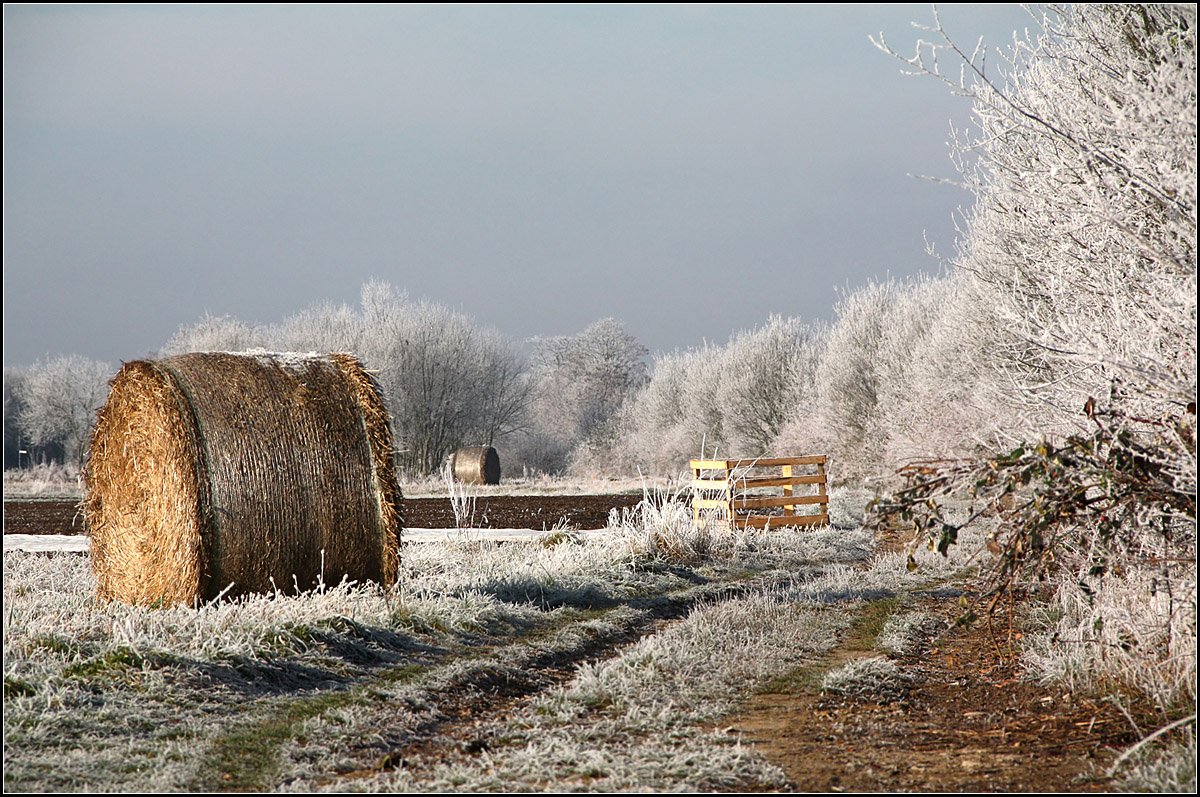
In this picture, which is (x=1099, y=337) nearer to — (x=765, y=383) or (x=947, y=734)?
(x=947, y=734)

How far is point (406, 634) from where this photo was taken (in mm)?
6531

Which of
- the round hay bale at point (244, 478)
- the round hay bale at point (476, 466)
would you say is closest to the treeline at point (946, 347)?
the round hay bale at point (244, 478)

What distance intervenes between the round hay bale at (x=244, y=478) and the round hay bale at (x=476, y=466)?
22.2 meters

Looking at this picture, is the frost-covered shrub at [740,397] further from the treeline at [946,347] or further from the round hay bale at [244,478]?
the round hay bale at [244,478]

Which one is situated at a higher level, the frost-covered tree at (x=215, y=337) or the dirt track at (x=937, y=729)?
the frost-covered tree at (x=215, y=337)

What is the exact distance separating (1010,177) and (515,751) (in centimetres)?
563

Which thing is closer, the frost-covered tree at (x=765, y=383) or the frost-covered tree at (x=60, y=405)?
the frost-covered tree at (x=765, y=383)

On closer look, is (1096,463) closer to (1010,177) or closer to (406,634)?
(1010,177)

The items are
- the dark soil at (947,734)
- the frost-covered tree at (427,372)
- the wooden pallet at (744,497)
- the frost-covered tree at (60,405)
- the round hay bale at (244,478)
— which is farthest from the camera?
the frost-covered tree at (60,405)

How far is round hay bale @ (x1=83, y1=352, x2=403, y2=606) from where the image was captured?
665 cm

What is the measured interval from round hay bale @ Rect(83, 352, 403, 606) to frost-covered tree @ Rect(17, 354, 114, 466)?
44.6m

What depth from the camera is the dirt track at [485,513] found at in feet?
50.2

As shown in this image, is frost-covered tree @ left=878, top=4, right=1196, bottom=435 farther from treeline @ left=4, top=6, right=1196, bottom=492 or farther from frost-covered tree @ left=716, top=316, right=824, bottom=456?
frost-covered tree @ left=716, top=316, right=824, bottom=456

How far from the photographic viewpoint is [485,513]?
655 inches
